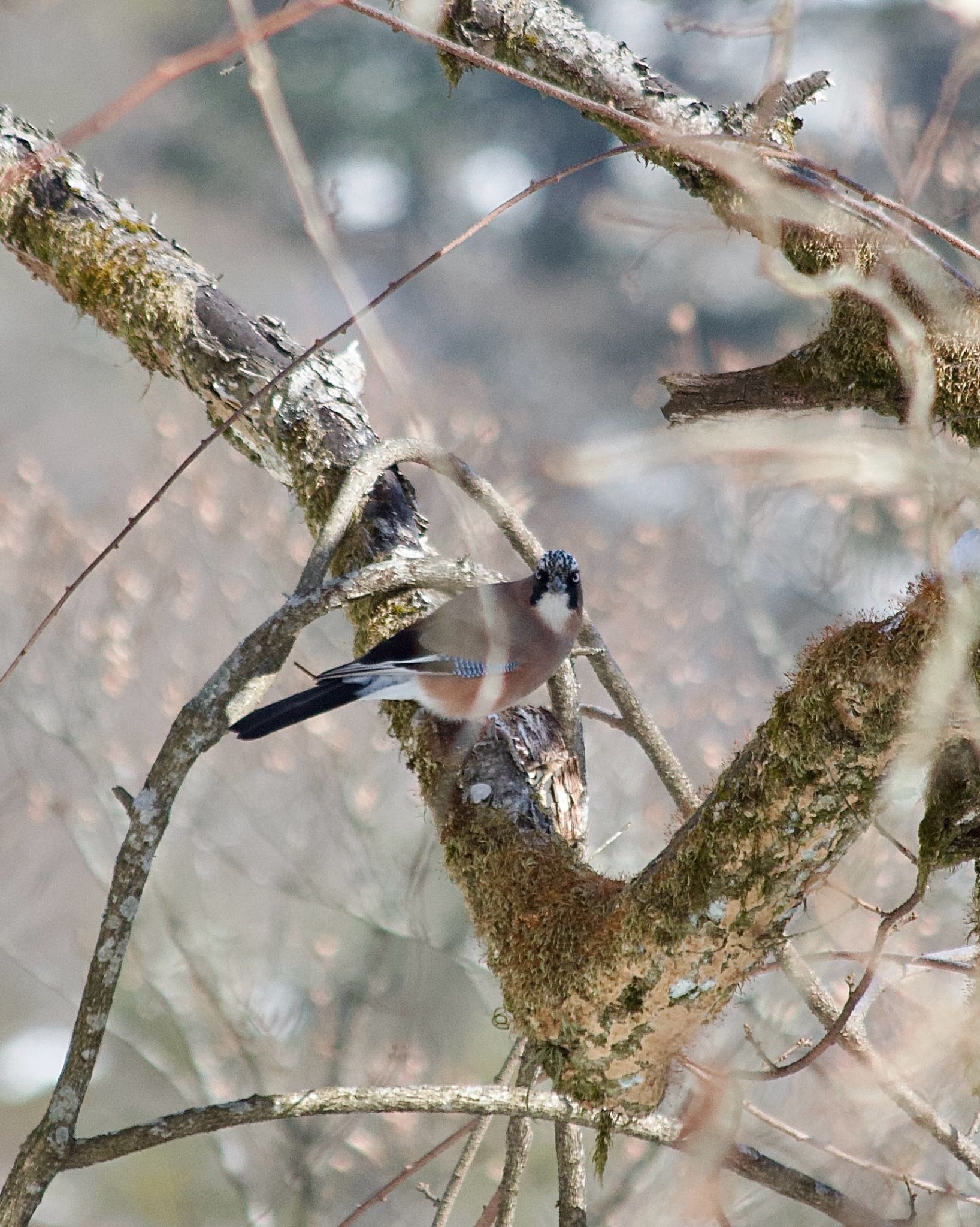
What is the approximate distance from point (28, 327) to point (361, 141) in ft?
9.29

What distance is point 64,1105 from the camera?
172cm

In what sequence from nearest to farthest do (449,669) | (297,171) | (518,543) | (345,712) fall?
(297,171), (449,669), (518,543), (345,712)

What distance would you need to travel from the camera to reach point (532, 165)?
25.3 ft

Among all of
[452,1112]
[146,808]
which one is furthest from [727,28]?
[452,1112]

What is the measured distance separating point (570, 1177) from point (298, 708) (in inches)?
46.4

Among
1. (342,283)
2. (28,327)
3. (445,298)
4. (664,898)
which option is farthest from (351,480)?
(28,327)

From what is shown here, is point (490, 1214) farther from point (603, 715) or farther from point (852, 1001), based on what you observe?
point (603, 715)

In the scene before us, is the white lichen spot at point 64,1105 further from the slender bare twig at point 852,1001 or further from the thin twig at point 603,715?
the thin twig at point 603,715

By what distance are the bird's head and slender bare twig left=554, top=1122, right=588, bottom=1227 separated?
1.27 metres

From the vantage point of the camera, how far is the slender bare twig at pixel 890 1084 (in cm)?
201

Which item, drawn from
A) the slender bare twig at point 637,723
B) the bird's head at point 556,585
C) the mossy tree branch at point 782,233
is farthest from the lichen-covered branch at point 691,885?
the bird's head at point 556,585

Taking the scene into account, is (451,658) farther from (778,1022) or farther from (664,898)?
(778,1022)

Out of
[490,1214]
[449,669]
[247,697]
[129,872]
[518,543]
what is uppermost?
[518,543]

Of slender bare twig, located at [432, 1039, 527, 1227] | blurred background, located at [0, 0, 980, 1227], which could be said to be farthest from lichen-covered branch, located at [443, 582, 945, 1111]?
blurred background, located at [0, 0, 980, 1227]
